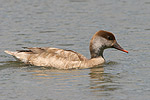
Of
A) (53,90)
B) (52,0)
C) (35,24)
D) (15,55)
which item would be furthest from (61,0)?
(53,90)

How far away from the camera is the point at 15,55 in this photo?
13547 millimetres

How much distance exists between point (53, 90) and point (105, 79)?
1.93 meters

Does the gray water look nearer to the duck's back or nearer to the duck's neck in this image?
the duck's back

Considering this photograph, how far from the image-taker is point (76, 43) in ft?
53.6

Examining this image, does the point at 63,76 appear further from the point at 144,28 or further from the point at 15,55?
the point at 144,28

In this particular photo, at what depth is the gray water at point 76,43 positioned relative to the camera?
10156 mm

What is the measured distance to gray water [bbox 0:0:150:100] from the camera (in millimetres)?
10156

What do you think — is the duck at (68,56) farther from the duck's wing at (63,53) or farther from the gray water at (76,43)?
the gray water at (76,43)

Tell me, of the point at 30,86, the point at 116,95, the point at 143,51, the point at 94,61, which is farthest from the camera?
the point at 143,51

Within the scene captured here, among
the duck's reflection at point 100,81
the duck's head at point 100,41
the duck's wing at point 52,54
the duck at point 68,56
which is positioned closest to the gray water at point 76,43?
the duck's reflection at point 100,81

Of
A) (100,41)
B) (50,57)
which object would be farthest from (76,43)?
(50,57)

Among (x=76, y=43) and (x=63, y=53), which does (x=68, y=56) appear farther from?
(x=76, y=43)

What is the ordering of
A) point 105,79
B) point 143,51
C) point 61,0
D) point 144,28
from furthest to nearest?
point 61,0
point 144,28
point 143,51
point 105,79

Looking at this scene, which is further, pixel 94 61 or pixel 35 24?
pixel 35 24
